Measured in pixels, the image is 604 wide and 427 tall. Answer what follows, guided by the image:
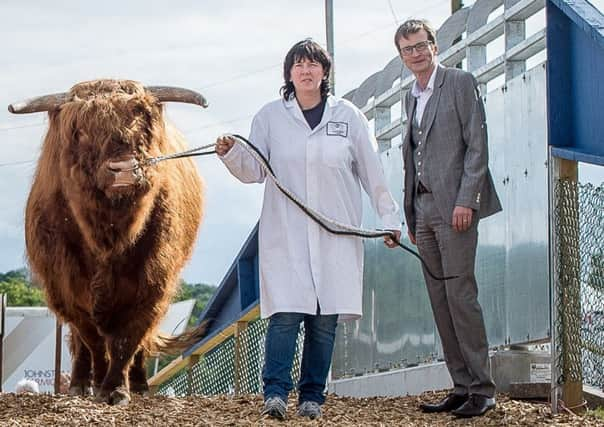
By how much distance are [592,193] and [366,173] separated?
1.22 meters

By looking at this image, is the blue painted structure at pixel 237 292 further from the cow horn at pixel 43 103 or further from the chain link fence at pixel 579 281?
the chain link fence at pixel 579 281

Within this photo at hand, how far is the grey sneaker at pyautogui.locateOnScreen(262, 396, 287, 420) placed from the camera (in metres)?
6.90

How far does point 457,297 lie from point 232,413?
1.36m

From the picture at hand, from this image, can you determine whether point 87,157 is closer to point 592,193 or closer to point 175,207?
point 175,207

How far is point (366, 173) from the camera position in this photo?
7.44m

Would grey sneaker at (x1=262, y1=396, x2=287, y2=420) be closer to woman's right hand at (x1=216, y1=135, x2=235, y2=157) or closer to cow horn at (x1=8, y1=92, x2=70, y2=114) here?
woman's right hand at (x1=216, y1=135, x2=235, y2=157)

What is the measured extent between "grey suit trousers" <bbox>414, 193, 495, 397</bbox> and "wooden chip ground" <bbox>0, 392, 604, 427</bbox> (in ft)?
0.82

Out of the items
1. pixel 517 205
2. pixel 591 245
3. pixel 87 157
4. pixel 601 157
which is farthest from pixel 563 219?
pixel 87 157

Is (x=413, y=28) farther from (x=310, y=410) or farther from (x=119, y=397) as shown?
(x=119, y=397)

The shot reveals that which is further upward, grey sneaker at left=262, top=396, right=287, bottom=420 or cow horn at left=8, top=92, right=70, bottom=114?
cow horn at left=8, top=92, right=70, bottom=114

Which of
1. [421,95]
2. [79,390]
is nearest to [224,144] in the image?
[421,95]

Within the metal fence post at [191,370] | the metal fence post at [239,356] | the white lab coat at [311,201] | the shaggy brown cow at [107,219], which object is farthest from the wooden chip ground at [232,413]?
the metal fence post at [191,370]

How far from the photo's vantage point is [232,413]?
7324 mm

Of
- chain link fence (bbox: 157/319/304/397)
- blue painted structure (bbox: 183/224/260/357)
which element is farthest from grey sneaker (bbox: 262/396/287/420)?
blue painted structure (bbox: 183/224/260/357)
